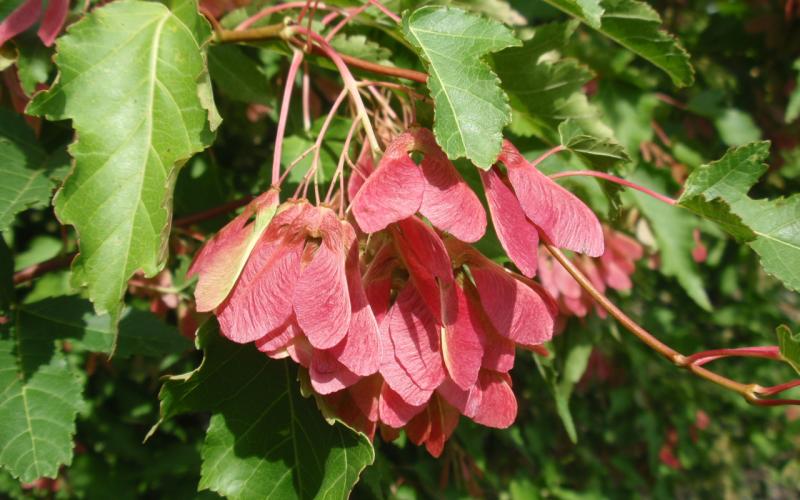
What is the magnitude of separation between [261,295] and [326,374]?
0.10 metres

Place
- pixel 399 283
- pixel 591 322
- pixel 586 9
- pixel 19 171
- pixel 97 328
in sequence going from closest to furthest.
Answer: pixel 399 283
pixel 586 9
pixel 19 171
pixel 97 328
pixel 591 322

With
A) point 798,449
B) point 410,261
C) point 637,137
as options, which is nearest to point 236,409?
point 410,261

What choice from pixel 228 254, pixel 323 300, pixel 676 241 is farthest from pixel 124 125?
pixel 676 241

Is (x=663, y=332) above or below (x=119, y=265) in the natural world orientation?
below

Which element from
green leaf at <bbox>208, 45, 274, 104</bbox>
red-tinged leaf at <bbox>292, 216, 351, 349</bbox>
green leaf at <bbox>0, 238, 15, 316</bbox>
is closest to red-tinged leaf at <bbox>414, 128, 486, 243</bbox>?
red-tinged leaf at <bbox>292, 216, 351, 349</bbox>

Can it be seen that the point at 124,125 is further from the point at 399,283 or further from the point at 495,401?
the point at 495,401

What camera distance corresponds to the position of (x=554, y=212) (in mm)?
750

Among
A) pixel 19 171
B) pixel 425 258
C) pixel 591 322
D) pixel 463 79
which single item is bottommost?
pixel 591 322

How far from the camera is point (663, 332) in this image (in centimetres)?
245

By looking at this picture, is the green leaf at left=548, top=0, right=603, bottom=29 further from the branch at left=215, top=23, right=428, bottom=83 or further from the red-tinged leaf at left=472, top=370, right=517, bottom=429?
the red-tinged leaf at left=472, top=370, right=517, bottom=429

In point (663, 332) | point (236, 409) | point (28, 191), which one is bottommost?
point (663, 332)

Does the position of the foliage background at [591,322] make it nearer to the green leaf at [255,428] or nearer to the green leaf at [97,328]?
the green leaf at [97,328]

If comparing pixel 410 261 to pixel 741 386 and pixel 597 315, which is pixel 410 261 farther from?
pixel 597 315

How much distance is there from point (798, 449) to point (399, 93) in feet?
13.5
